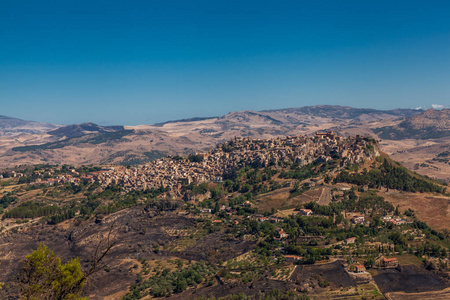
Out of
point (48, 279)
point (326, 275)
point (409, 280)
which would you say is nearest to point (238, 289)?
point (326, 275)

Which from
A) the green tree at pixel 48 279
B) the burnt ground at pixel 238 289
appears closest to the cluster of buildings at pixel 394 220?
the burnt ground at pixel 238 289

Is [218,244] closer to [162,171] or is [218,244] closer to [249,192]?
[249,192]

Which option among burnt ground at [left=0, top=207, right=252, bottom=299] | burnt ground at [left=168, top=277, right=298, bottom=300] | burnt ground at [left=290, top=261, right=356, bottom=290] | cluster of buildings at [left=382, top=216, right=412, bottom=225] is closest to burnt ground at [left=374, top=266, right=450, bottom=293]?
burnt ground at [left=290, top=261, right=356, bottom=290]

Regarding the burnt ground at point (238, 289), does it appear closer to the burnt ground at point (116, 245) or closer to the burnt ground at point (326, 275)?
the burnt ground at point (326, 275)

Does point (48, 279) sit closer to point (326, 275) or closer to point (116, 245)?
point (326, 275)

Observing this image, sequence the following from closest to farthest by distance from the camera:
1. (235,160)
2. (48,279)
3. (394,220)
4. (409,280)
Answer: (48,279) < (409,280) < (394,220) < (235,160)

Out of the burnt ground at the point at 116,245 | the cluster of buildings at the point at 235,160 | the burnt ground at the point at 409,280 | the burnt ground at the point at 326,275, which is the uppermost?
the cluster of buildings at the point at 235,160
